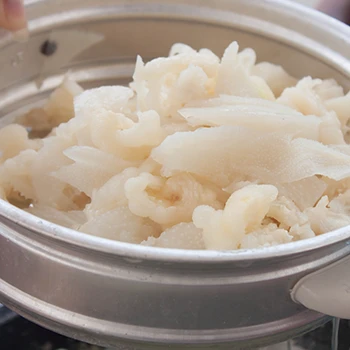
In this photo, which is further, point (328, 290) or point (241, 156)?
point (241, 156)

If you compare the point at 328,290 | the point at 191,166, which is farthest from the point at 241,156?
the point at 328,290

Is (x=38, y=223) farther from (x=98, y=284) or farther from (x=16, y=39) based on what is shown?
(x=16, y=39)

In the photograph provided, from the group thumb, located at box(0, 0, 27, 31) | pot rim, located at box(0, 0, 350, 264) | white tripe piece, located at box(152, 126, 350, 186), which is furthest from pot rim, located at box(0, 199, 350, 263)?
thumb, located at box(0, 0, 27, 31)

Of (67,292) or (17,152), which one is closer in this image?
(67,292)

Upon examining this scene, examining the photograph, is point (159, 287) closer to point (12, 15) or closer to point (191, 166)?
point (191, 166)

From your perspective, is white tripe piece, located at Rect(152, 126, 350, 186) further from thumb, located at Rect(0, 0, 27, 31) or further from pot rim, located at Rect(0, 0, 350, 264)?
thumb, located at Rect(0, 0, 27, 31)

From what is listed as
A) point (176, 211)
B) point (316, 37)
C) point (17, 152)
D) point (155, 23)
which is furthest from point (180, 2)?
point (176, 211)

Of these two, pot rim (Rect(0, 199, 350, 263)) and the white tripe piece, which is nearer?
pot rim (Rect(0, 199, 350, 263))
